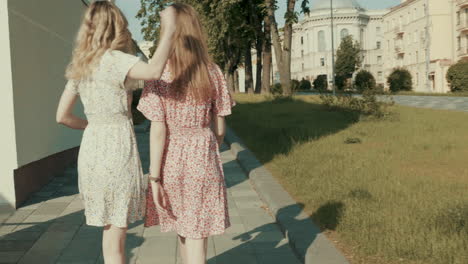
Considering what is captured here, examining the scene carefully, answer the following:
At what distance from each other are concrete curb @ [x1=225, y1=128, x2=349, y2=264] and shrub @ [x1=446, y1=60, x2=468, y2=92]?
37595mm

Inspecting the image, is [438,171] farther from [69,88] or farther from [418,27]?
[418,27]

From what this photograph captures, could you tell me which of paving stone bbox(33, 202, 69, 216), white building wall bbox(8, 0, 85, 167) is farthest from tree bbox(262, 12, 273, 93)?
paving stone bbox(33, 202, 69, 216)

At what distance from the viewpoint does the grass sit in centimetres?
443

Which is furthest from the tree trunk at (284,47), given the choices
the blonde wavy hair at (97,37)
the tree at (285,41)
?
the blonde wavy hair at (97,37)

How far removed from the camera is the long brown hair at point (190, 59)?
9.89ft

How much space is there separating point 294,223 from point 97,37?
9.86 feet

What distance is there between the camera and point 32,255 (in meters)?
4.78

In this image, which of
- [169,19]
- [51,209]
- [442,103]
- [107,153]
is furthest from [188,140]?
[442,103]

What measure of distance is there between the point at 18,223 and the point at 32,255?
1.23 m

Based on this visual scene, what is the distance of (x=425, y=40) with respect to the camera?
214ft

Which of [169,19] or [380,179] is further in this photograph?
[380,179]

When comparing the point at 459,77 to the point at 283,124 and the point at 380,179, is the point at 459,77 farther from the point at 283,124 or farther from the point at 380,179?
the point at 380,179

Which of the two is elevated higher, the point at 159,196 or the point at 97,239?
the point at 159,196

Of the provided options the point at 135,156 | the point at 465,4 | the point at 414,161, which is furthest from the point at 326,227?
the point at 465,4
